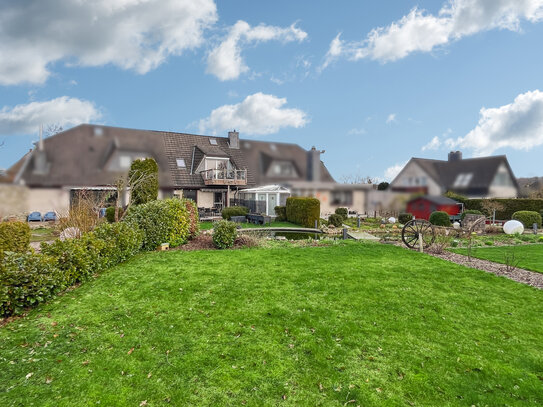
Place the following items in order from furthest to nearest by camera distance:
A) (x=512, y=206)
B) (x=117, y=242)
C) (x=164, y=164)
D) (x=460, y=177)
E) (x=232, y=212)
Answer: (x=460, y=177), (x=164, y=164), (x=512, y=206), (x=232, y=212), (x=117, y=242)

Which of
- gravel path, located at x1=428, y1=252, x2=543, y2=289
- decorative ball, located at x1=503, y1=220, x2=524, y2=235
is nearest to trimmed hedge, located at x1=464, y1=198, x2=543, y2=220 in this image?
decorative ball, located at x1=503, y1=220, x2=524, y2=235

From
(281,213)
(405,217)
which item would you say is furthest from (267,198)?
(405,217)

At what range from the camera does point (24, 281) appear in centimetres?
571

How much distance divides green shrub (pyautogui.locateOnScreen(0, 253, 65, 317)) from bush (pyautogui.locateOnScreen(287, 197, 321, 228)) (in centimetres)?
1547

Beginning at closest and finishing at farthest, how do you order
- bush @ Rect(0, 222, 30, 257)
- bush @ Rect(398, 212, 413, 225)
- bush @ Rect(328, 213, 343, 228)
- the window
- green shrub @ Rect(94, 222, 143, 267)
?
green shrub @ Rect(94, 222, 143, 267) < bush @ Rect(0, 222, 30, 257) < bush @ Rect(328, 213, 343, 228) < bush @ Rect(398, 212, 413, 225) < the window

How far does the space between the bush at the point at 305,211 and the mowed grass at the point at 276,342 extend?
11829mm

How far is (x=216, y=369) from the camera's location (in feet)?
13.5

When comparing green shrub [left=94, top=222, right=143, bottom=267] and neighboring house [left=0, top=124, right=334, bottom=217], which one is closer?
green shrub [left=94, top=222, right=143, bottom=267]

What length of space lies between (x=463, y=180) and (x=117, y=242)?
37.6 meters

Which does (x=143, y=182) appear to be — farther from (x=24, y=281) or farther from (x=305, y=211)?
(x=305, y=211)

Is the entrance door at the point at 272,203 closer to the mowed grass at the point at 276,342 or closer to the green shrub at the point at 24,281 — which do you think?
the mowed grass at the point at 276,342

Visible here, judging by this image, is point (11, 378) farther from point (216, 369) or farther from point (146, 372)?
point (216, 369)

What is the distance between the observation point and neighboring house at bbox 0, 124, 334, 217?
67.6 ft

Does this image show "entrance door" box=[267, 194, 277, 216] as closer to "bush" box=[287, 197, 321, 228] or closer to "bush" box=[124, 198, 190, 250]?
"bush" box=[287, 197, 321, 228]
